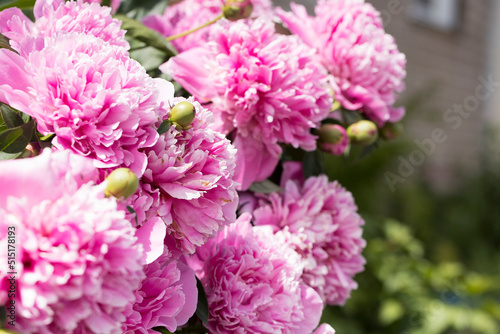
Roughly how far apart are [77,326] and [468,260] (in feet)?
9.04

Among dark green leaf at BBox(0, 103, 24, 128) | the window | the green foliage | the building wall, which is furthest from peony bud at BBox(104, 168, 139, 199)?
the window

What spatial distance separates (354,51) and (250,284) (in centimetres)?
29

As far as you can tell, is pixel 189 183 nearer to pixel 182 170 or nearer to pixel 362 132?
pixel 182 170

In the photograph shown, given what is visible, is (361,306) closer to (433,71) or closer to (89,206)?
(89,206)

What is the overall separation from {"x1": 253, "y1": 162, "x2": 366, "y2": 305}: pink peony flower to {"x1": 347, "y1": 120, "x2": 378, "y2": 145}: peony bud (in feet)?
0.21

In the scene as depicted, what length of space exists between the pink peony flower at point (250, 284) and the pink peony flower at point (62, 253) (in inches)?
6.3

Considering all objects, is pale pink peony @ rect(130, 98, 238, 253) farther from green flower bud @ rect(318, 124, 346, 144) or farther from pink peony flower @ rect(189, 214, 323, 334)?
green flower bud @ rect(318, 124, 346, 144)

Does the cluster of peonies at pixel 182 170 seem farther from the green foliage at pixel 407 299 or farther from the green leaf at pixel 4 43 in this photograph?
the green foliage at pixel 407 299

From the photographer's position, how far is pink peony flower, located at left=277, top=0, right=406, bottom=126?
600mm

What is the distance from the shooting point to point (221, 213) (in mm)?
379

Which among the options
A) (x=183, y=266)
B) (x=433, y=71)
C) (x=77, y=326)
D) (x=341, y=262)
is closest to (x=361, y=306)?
(x=341, y=262)

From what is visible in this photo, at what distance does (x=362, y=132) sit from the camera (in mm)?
593

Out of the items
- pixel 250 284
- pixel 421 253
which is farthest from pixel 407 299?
Answer: pixel 250 284

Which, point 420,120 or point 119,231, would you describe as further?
point 420,120
